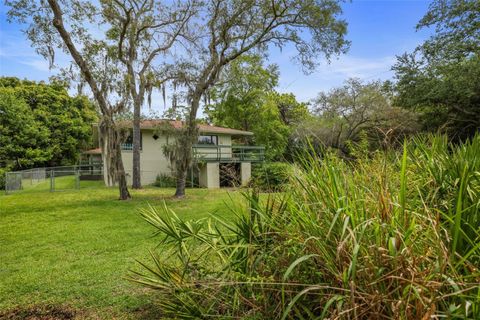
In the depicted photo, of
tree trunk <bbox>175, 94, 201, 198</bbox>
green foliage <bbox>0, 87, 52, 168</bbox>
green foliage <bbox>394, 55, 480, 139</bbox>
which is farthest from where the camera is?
green foliage <bbox>0, 87, 52, 168</bbox>

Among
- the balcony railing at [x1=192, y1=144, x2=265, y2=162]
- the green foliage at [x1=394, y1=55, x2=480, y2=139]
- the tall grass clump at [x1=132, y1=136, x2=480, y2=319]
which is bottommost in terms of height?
the tall grass clump at [x1=132, y1=136, x2=480, y2=319]

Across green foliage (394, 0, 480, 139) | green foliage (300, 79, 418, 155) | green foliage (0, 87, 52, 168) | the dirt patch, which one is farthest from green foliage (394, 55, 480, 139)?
green foliage (0, 87, 52, 168)

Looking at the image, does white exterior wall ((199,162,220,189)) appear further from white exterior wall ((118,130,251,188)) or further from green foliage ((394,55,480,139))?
green foliage ((394,55,480,139))

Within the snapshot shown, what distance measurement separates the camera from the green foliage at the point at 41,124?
20969mm

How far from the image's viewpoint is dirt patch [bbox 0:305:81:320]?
3.24 metres

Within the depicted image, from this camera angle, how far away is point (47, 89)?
25969mm

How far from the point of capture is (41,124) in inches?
955

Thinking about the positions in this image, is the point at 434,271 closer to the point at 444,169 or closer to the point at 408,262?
the point at 408,262

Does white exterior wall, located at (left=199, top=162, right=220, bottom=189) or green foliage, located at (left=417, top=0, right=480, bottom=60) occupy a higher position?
green foliage, located at (left=417, top=0, right=480, bottom=60)

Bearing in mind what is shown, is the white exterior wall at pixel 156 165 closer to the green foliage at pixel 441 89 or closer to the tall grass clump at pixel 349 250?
the green foliage at pixel 441 89

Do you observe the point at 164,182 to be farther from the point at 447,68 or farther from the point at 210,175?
the point at 447,68

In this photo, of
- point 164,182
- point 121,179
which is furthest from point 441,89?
point 164,182

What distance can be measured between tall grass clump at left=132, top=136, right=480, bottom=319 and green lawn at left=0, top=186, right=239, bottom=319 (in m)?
0.52

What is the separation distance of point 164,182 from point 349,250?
17285mm
